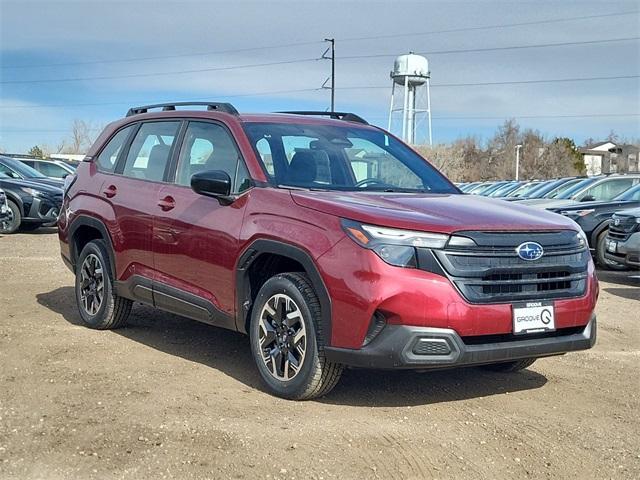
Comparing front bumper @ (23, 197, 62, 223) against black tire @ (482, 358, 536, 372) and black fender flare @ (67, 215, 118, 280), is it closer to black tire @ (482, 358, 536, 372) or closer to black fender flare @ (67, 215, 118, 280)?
black fender flare @ (67, 215, 118, 280)

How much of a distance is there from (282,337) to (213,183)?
45.1 inches

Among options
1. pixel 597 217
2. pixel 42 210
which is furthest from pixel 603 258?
pixel 42 210

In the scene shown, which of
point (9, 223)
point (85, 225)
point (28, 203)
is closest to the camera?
point (85, 225)

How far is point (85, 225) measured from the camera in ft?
23.6

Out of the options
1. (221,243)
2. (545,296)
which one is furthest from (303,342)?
(545,296)

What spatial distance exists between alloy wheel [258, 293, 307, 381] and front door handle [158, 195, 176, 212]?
1.32 metres

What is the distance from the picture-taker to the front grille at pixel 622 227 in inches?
449

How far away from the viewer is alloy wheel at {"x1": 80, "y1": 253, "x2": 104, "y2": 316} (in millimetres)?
6952

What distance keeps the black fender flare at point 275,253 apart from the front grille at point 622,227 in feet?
25.3

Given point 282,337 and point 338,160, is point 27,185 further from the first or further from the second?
point 282,337

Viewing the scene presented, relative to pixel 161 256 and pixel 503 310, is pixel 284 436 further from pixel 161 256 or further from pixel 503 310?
pixel 161 256

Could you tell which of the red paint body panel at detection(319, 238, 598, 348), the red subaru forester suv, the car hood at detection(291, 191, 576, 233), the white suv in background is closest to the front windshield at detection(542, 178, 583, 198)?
the red subaru forester suv

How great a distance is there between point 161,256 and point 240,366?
1.01m

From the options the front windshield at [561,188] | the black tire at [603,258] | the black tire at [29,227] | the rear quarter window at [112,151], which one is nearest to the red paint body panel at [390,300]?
the rear quarter window at [112,151]
